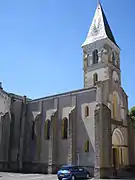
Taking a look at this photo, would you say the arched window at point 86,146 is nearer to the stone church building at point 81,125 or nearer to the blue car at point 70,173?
the stone church building at point 81,125

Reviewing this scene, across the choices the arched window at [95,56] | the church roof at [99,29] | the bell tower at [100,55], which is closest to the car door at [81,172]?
the bell tower at [100,55]

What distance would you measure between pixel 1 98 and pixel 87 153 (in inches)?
715

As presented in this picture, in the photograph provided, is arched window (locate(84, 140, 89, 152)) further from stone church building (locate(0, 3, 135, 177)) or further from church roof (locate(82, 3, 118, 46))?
church roof (locate(82, 3, 118, 46))

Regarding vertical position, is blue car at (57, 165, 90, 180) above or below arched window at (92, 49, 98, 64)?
below

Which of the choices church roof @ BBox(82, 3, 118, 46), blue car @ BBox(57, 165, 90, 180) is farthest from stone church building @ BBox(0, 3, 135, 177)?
blue car @ BBox(57, 165, 90, 180)

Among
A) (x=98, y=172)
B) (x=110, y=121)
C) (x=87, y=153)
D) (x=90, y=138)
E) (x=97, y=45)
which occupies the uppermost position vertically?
(x=97, y=45)

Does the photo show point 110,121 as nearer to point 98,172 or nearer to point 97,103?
point 97,103

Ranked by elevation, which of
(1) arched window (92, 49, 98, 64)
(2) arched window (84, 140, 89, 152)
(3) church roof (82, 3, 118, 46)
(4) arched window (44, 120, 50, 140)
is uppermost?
(3) church roof (82, 3, 118, 46)

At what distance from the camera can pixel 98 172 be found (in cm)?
2756

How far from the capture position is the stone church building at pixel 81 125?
98.1ft

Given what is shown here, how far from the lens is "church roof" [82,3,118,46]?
136 ft

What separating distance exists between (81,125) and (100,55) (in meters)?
13.2

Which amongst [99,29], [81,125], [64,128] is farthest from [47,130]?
[99,29]

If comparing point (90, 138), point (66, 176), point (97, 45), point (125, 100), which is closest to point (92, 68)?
point (97, 45)
